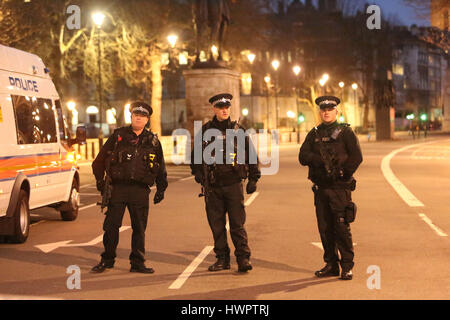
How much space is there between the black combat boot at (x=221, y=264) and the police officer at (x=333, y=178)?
111 cm

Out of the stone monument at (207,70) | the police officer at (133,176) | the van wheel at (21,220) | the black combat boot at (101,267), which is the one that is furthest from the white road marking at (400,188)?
the black combat boot at (101,267)

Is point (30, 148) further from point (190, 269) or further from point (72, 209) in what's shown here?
point (190, 269)

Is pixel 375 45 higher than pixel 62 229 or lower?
higher

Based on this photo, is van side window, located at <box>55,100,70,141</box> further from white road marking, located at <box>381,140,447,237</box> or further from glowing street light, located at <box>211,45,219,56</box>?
glowing street light, located at <box>211,45,219,56</box>

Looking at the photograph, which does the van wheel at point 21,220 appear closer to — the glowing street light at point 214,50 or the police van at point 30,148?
the police van at point 30,148

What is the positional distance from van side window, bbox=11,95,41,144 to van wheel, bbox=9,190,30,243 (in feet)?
2.83

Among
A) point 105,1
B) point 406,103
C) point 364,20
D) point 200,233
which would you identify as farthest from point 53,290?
point 406,103

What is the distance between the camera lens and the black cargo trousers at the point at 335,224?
9359mm

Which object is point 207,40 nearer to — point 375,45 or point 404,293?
point 404,293

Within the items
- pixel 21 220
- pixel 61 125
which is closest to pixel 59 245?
pixel 21 220

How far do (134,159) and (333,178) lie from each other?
2273mm
